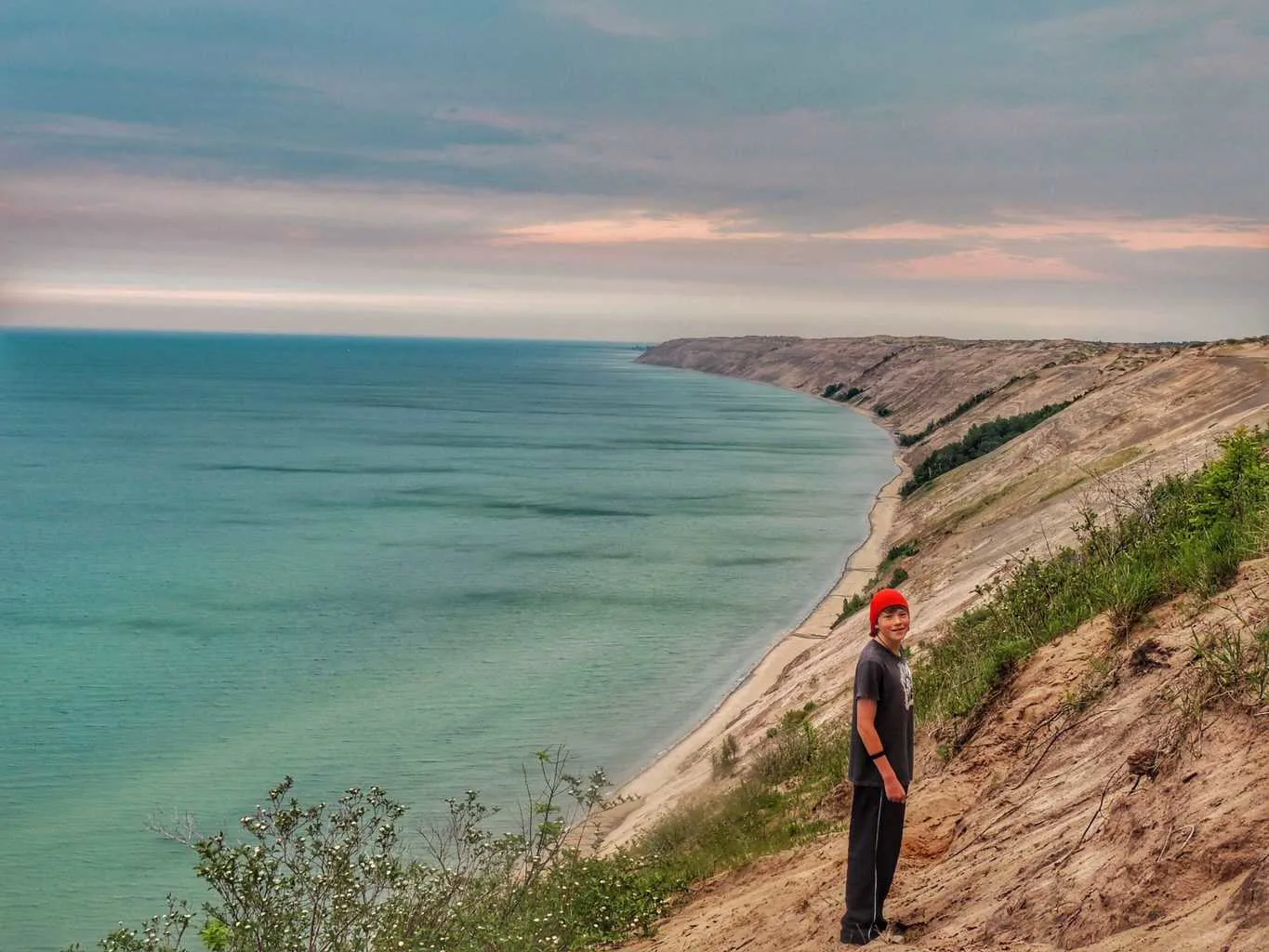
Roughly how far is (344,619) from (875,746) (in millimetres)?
30889

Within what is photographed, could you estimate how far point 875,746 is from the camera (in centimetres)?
682

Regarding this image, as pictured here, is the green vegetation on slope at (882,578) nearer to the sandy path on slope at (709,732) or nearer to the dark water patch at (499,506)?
the sandy path on slope at (709,732)

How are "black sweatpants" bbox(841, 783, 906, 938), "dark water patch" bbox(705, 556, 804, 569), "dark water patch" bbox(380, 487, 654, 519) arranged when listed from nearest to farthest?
"black sweatpants" bbox(841, 783, 906, 938)
"dark water patch" bbox(705, 556, 804, 569)
"dark water patch" bbox(380, 487, 654, 519)

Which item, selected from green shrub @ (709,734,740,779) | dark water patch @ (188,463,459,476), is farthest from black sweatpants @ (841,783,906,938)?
dark water patch @ (188,463,459,476)

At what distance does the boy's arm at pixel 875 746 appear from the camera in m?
6.81

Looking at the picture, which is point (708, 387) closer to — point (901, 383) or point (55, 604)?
point (901, 383)

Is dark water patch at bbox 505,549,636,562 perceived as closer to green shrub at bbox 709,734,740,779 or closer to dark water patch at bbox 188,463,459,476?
green shrub at bbox 709,734,740,779

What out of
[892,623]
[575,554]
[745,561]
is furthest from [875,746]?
[575,554]

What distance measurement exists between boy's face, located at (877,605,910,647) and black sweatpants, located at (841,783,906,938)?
1.00m

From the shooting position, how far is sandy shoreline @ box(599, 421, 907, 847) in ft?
62.0

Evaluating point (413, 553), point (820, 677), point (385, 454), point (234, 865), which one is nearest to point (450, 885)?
point (234, 865)

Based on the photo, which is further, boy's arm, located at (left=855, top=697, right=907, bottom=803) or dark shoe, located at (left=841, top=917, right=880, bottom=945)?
dark shoe, located at (left=841, top=917, right=880, bottom=945)

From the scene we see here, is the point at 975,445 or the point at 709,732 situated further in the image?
the point at 975,445

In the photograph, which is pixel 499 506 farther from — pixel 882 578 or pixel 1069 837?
pixel 1069 837
